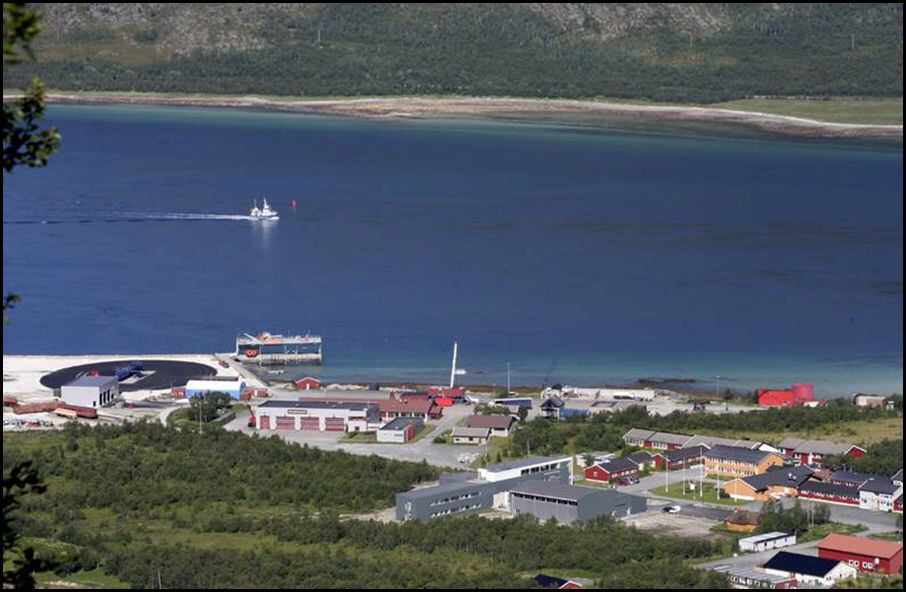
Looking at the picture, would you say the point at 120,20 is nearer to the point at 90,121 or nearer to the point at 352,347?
the point at 90,121

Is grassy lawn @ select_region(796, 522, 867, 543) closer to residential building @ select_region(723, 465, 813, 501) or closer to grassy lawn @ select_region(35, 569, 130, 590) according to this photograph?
residential building @ select_region(723, 465, 813, 501)

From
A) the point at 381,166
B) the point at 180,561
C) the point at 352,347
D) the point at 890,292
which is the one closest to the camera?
the point at 180,561

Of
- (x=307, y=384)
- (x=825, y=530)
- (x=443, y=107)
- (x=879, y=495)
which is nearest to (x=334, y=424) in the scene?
(x=307, y=384)

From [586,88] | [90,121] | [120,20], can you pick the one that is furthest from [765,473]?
[120,20]

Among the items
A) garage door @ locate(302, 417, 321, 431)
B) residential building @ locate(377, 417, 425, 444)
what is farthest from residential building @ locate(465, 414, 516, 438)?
garage door @ locate(302, 417, 321, 431)

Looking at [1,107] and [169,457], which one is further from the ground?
[1,107]

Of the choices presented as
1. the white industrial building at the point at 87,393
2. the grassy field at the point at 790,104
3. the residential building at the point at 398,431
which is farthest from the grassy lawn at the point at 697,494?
the grassy field at the point at 790,104
